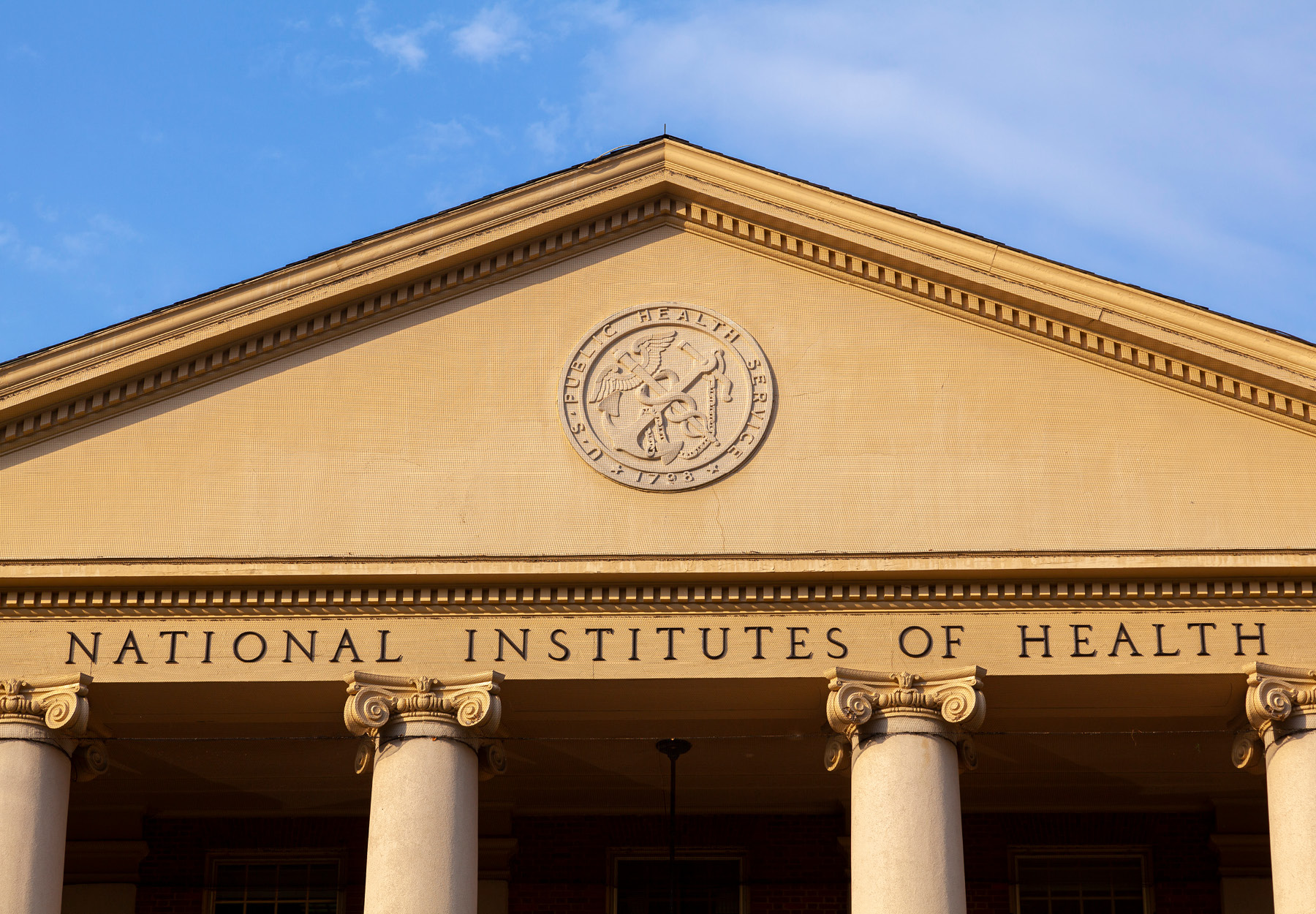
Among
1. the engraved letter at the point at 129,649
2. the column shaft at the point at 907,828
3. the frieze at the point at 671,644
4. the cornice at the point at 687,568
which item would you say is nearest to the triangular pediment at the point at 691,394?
the cornice at the point at 687,568

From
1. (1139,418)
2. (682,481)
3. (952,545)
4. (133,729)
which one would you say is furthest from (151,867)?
(1139,418)

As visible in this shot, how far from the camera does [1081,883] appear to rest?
23812 mm

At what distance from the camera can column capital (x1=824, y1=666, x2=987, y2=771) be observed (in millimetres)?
19375

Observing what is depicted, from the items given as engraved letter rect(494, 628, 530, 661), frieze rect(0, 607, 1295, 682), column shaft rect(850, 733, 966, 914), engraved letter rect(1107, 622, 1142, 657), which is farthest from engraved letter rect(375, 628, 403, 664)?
engraved letter rect(1107, 622, 1142, 657)

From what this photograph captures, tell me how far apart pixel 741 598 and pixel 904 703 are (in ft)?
6.07

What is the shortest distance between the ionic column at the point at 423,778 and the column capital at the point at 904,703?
3.27m

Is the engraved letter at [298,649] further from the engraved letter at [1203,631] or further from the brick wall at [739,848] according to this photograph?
the engraved letter at [1203,631]

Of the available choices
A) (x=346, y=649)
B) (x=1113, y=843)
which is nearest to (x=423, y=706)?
(x=346, y=649)

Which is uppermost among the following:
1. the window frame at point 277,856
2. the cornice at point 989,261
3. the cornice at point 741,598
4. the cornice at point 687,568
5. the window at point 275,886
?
the cornice at point 989,261

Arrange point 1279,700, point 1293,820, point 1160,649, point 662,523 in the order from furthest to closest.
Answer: point 662,523
point 1160,649
point 1279,700
point 1293,820

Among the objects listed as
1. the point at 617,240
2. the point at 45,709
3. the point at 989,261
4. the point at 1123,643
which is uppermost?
the point at 617,240

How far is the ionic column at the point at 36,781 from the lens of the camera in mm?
18938

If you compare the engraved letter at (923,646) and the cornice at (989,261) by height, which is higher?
the cornice at (989,261)

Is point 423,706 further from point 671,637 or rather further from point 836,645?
point 836,645
